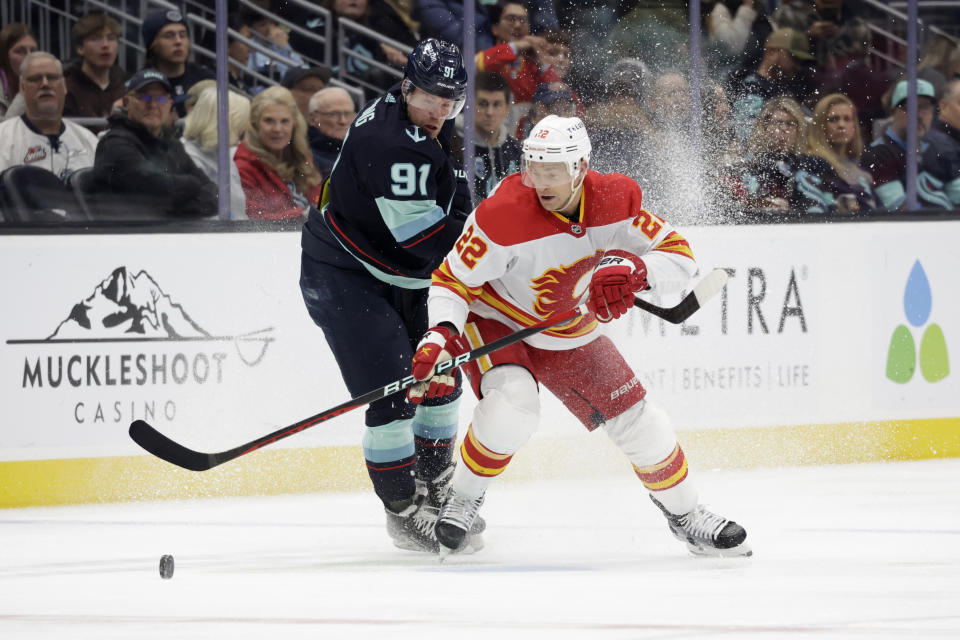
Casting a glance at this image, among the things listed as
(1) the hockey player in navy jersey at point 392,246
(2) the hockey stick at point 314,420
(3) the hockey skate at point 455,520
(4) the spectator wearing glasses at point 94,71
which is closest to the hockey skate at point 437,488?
(1) the hockey player in navy jersey at point 392,246

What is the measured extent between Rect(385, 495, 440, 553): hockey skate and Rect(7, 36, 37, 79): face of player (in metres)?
1.91

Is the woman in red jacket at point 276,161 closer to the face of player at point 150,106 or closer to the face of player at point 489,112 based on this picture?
the face of player at point 150,106

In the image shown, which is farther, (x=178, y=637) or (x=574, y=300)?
(x=574, y=300)

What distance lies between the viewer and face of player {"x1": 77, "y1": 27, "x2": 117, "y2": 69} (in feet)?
14.9

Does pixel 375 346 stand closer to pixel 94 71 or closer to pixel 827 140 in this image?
pixel 94 71

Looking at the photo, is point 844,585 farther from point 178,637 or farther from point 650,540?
point 178,637

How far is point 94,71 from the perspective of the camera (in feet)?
14.9

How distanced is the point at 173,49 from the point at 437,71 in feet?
5.36

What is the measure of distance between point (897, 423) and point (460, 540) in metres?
2.46

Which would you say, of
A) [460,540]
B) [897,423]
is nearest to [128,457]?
[460,540]

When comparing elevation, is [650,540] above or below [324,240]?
below

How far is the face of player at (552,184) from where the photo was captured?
3.15 metres

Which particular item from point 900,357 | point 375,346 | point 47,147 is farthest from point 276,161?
point 900,357

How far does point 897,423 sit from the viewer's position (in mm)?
5250
